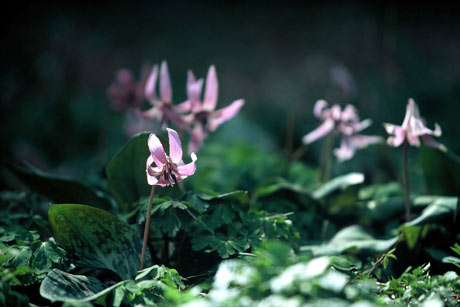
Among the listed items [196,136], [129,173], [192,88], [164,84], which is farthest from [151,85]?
[129,173]

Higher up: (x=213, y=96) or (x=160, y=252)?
(x=213, y=96)

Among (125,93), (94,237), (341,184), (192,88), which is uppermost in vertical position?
(192,88)

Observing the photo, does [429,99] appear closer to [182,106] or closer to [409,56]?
[409,56]

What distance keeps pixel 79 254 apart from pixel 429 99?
421 centimetres

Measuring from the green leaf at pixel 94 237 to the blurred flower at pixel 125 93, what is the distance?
1.08m

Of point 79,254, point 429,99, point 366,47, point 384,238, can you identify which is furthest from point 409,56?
point 79,254

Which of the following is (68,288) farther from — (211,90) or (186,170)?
(211,90)

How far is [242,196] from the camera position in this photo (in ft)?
4.79

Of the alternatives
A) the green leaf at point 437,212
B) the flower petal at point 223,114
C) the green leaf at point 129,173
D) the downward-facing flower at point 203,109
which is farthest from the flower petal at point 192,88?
the green leaf at point 437,212

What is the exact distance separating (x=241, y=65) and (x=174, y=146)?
17.4 feet

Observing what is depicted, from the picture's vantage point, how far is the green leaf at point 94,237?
1302mm

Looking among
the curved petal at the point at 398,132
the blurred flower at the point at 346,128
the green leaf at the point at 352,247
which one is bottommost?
the green leaf at the point at 352,247

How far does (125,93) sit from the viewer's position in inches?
92.3

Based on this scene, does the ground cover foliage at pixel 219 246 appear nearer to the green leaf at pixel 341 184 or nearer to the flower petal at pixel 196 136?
the green leaf at pixel 341 184
